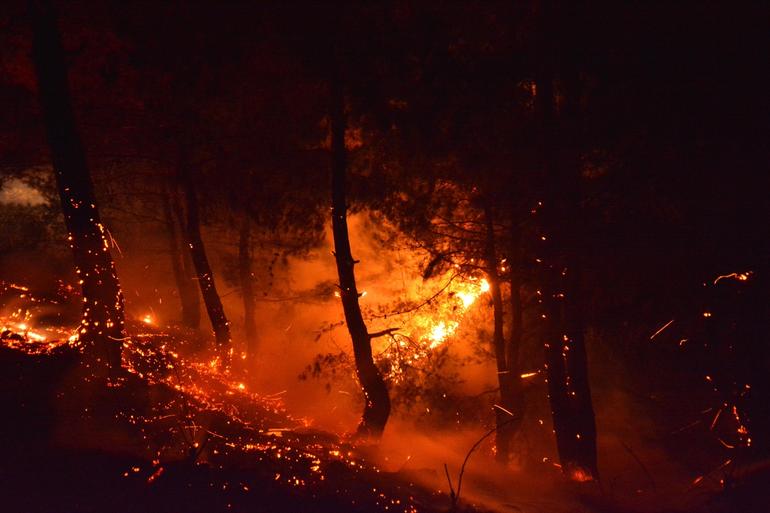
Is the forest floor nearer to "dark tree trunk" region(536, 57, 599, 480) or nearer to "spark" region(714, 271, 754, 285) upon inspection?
"dark tree trunk" region(536, 57, 599, 480)

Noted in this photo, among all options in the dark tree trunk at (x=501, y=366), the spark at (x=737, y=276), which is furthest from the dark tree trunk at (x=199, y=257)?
the spark at (x=737, y=276)

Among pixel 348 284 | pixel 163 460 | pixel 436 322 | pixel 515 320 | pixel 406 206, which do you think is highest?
pixel 406 206

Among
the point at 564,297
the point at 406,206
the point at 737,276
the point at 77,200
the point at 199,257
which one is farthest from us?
the point at 199,257

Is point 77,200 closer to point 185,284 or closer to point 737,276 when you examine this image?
point 737,276

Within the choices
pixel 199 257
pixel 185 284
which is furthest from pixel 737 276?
pixel 185 284

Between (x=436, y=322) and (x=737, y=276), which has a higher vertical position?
(x=436, y=322)

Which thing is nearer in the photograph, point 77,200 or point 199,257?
point 77,200

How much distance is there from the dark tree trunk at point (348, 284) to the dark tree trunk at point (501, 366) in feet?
9.08

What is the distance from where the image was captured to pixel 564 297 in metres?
8.92

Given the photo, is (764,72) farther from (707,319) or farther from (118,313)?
(118,313)

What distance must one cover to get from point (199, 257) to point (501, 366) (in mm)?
7177

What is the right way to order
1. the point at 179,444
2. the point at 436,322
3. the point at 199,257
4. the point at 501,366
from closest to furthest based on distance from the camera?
the point at 179,444 < the point at 199,257 < the point at 501,366 < the point at 436,322

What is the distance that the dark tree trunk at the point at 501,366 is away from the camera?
11.1 metres

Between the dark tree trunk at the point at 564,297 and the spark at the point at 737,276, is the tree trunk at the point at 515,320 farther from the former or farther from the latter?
the spark at the point at 737,276
